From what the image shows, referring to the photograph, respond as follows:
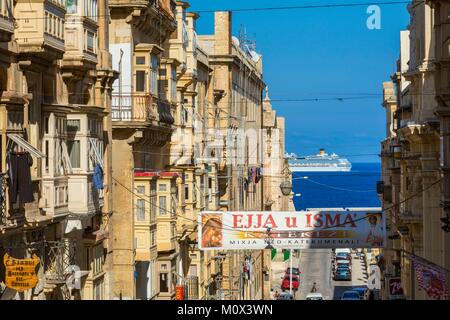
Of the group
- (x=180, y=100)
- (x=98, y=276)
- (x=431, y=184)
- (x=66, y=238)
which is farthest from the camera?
(x=180, y=100)

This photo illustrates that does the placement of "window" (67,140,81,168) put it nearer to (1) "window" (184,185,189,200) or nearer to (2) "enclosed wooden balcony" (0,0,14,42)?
(2) "enclosed wooden balcony" (0,0,14,42)

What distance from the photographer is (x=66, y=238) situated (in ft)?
94.2

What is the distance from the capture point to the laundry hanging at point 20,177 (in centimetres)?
2364

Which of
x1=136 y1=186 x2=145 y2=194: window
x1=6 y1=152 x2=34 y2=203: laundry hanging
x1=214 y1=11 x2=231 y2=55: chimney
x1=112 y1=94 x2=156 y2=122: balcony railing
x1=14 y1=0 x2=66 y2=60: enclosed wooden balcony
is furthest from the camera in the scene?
x1=214 y1=11 x2=231 y2=55: chimney

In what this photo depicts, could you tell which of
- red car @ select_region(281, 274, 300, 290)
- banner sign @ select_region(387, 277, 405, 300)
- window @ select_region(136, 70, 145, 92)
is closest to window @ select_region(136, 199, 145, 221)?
window @ select_region(136, 70, 145, 92)

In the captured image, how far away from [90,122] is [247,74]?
155ft

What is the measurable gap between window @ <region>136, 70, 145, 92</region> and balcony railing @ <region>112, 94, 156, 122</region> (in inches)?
16.5

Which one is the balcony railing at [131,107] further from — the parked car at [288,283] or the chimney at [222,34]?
the parked car at [288,283]

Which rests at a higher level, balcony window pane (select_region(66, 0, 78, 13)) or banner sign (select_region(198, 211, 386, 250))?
balcony window pane (select_region(66, 0, 78, 13))

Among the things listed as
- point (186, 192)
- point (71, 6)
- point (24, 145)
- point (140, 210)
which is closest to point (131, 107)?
point (140, 210)

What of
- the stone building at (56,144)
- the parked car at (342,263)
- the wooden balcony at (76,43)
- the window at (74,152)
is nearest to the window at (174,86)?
the stone building at (56,144)

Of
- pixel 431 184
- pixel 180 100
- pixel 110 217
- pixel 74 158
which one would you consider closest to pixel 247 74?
pixel 180 100

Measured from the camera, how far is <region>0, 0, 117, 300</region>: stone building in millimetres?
24000

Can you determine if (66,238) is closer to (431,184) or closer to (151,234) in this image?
(151,234)
